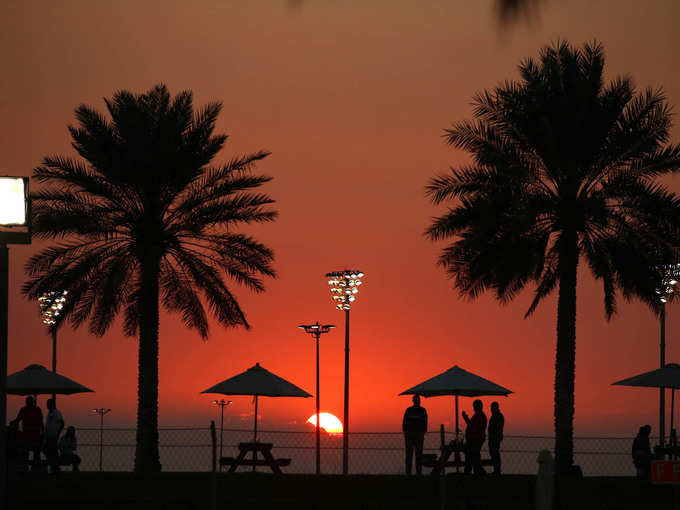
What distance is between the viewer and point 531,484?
900 inches

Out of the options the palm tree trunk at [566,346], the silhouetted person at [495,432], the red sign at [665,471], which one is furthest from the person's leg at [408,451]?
the red sign at [665,471]

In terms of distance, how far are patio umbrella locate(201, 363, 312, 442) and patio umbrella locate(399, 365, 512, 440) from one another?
9.42ft

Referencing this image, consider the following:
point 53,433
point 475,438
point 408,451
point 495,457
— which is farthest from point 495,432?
point 53,433

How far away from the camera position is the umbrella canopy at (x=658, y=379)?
2917cm

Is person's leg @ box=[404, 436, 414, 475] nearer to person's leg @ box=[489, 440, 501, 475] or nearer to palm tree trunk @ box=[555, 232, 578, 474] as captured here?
person's leg @ box=[489, 440, 501, 475]

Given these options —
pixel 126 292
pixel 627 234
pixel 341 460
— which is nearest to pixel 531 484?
pixel 341 460

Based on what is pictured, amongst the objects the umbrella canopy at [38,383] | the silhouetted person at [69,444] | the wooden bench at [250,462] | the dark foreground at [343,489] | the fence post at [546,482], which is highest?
the umbrella canopy at [38,383]

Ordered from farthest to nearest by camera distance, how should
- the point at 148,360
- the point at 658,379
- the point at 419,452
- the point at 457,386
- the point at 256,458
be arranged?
the point at 148,360, the point at 658,379, the point at 457,386, the point at 419,452, the point at 256,458

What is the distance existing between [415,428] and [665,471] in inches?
506

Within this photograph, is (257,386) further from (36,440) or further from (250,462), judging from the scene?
(36,440)

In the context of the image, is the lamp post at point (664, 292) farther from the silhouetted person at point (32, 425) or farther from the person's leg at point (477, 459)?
the silhouetted person at point (32, 425)

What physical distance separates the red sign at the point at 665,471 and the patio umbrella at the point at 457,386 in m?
14.1

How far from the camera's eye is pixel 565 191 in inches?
1256

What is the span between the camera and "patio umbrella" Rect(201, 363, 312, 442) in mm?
28703
